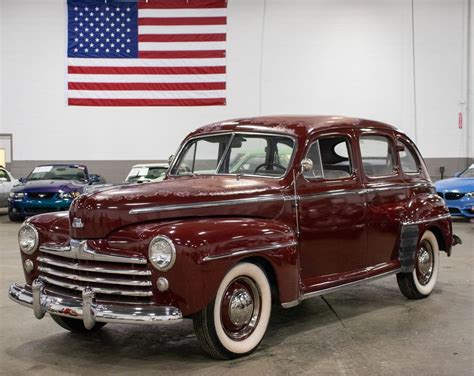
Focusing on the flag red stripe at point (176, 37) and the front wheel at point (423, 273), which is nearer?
the front wheel at point (423, 273)

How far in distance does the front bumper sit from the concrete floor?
39 cm

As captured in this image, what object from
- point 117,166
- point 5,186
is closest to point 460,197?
point 117,166

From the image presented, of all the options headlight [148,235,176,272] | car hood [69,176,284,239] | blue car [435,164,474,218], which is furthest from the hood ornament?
blue car [435,164,474,218]

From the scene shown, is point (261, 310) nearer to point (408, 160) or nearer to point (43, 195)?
point (408, 160)

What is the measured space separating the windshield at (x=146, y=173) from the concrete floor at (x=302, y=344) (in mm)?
7373

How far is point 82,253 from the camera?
14.0ft

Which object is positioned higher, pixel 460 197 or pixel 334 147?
pixel 334 147

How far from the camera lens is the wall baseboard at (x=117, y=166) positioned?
1842 cm

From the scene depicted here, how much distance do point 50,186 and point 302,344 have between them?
927cm

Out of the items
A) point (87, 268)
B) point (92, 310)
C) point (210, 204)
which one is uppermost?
point (210, 204)

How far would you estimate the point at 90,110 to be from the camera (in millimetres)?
18250

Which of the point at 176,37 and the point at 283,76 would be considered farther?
the point at 283,76

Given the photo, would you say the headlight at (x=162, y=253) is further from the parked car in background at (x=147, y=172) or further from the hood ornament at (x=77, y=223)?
the parked car in background at (x=147, y=172)

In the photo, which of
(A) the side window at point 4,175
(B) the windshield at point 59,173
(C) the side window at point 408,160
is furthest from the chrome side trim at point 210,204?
(A) the side window at point 4,175
